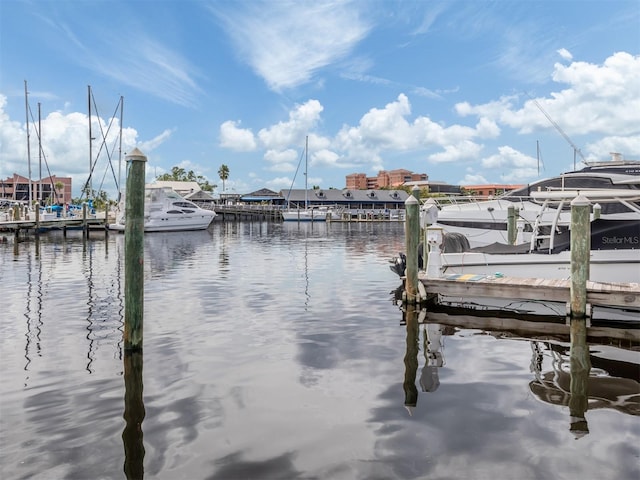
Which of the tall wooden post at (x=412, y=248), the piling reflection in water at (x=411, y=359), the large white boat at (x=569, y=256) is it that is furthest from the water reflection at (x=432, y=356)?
the large white boat at (x=569, y=256)

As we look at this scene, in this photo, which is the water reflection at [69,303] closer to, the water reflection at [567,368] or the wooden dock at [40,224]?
the water reflection at [567,368]

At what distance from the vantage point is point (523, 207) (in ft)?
73.9

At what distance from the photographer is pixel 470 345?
908cm

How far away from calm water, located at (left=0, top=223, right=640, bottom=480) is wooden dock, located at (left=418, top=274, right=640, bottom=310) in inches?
44.9

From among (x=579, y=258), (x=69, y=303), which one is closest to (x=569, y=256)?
(x=579, y=258)

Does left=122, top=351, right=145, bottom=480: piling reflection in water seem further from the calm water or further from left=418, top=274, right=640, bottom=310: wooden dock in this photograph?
left=418, top=274, right=640, bottom=310: wooden dock

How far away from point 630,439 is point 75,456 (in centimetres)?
567

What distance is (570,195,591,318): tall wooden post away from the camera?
9.86m

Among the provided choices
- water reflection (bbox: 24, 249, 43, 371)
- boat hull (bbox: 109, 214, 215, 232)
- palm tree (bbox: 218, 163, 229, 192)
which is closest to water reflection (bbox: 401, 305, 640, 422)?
water reflection (bbox: 24, 249, 43, 371)

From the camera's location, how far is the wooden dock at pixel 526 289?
9672mm

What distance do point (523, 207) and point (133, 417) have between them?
20366 millimetres

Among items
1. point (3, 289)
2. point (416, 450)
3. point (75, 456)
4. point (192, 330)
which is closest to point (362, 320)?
point (192, 330)

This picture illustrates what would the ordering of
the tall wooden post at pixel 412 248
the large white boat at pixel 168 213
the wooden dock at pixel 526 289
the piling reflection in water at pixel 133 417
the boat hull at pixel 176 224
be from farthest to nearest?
the large white boat at pixel 168 213, the boat hull at pixel 176 224, the tall wooden post at pixel 412 248, the wooden dock at pixel 526 289, the piling reflection in water at pixel 133 417

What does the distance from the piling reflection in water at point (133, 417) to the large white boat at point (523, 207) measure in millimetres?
13549
